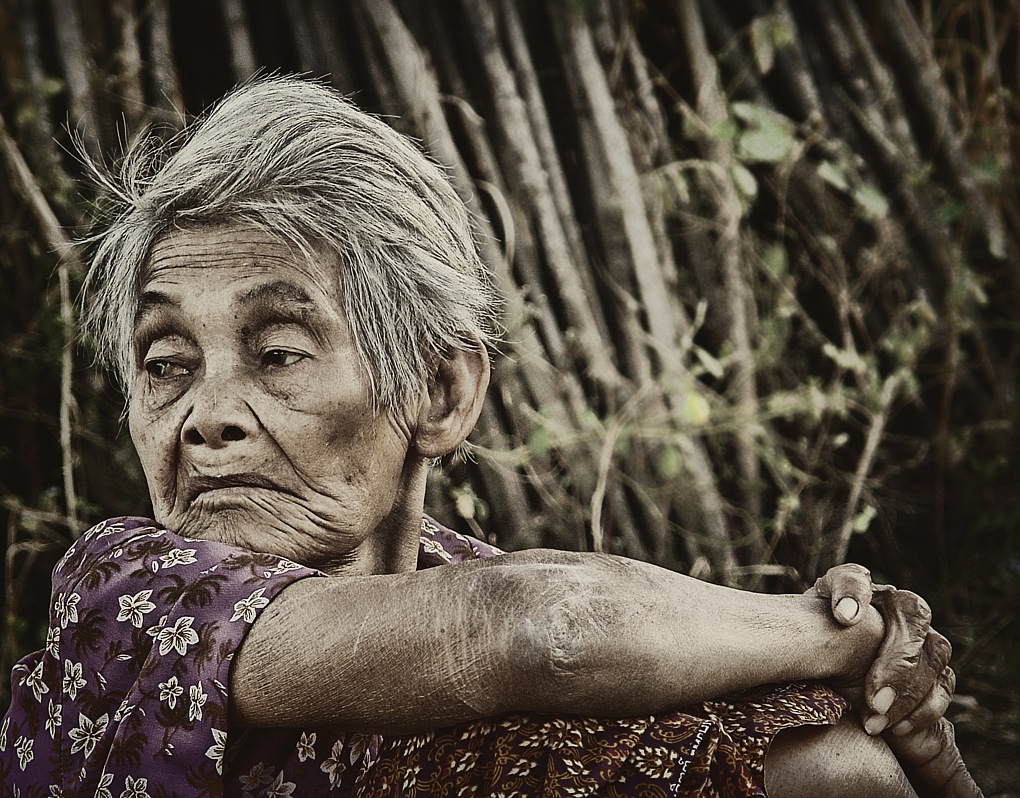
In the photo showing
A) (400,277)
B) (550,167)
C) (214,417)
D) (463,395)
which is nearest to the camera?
(214,417)

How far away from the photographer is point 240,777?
149cm

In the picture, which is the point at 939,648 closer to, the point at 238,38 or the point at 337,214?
the point at 337,214

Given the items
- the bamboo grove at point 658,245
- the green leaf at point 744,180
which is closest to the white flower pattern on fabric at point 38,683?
the bamboo grove at point 658,245

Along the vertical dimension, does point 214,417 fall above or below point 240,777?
above

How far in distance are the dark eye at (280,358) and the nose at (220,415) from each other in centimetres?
5

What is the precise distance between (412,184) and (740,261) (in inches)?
87.1

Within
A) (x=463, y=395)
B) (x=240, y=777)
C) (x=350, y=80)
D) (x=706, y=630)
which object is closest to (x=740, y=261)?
(x=350, y=80)

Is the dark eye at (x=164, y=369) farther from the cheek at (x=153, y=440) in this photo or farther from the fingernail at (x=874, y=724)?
the fingernail at (x=874, y=724)

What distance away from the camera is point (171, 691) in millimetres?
1397

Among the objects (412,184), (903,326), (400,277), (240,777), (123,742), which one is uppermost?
(412,184)

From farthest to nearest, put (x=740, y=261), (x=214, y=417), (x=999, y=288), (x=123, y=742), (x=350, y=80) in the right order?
(x=999, y=288) < (x=740, y=261) < (x=350, y=80) < (x=214, y=417) < (x=123, y=742)

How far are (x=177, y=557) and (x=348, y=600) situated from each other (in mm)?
267

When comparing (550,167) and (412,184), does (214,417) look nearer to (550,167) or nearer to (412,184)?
(412,184)

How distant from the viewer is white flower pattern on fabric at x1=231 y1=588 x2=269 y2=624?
142 cm
